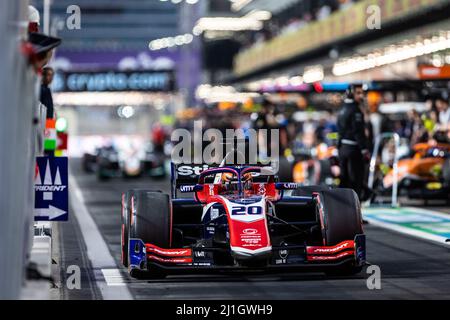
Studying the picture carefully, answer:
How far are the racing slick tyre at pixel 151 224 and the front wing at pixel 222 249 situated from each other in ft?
0.30

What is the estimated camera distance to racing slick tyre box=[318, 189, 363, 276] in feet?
39.7

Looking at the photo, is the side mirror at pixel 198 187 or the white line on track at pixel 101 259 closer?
the white line on track at pixel 101 259

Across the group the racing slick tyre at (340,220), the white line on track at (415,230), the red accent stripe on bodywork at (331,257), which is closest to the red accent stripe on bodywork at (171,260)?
the red accent stripe on bodywork at (331,257)

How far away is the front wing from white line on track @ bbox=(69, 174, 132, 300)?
0.33 metres

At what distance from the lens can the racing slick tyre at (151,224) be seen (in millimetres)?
11914

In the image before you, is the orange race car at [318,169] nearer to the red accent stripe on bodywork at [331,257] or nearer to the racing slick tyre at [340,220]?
the racing slick tyre at [340,220]

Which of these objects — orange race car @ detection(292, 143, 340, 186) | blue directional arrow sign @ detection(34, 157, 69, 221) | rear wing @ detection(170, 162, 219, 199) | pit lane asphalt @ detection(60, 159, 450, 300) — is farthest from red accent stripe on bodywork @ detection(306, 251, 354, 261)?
orange race car @ detection(292, 143, 340, 186)

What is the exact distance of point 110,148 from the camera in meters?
37.8

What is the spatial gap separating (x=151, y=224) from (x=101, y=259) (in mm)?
2044

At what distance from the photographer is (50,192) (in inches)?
445

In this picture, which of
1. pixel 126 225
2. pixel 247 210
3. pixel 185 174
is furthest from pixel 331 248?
pixel 185 174

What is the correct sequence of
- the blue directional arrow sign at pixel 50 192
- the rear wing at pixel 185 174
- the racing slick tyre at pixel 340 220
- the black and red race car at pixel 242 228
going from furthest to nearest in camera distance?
the rear wing at pixel 185 174 → the racing slick tyre at pixel 340 220 → the black and red race car at pixel 242 228 → the blue directional arrow sign at pixel 50 192
